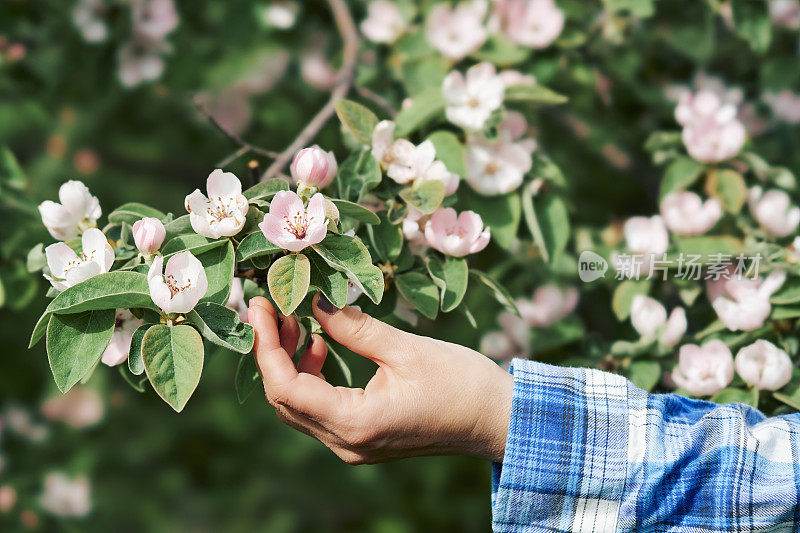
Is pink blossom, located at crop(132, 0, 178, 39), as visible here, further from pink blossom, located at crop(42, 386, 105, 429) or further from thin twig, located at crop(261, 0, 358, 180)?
pink blossom, located at crop(42, 386, 105, 429)

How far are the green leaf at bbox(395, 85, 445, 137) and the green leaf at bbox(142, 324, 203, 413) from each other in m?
0.51

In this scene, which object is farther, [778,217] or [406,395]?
[778,217]

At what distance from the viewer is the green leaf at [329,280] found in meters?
0.81

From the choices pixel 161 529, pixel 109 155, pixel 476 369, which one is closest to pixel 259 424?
pixel 161 529

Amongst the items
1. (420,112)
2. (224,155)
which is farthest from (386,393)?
(224,155)

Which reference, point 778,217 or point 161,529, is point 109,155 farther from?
point 778,217

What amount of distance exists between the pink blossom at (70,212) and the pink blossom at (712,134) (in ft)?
3.19

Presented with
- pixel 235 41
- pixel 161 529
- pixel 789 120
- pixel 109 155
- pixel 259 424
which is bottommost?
pixel 161 529

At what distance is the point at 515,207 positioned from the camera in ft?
3.87

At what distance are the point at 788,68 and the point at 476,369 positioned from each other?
116 cm

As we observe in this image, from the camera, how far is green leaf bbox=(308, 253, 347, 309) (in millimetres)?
808

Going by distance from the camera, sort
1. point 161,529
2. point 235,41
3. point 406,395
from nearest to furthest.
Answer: point 406,395 < point 235,41 < point 161,529

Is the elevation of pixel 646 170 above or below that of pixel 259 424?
above

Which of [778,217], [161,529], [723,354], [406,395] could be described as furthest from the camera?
[161,529]
